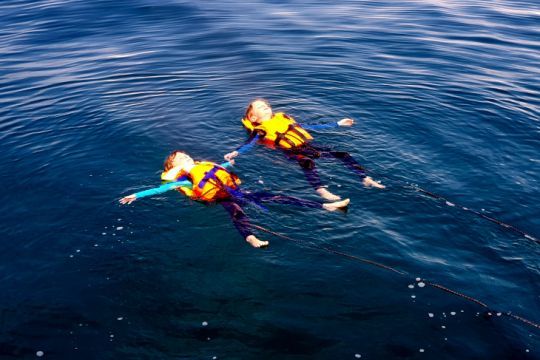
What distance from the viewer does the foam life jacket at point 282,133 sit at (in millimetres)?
12323

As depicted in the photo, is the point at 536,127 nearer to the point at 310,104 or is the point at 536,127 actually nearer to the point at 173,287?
the point at 310,104

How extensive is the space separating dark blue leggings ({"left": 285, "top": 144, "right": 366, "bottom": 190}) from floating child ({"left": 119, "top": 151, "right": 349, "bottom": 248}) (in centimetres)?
101

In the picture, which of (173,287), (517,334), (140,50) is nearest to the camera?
(517,334)

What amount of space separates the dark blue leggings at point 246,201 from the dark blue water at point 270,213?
0.78 ft

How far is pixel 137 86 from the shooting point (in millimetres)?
18391

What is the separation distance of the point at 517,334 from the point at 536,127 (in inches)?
333

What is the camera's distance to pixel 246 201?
10.4m

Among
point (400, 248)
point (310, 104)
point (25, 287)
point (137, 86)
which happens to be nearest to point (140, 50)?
point (137, 86)

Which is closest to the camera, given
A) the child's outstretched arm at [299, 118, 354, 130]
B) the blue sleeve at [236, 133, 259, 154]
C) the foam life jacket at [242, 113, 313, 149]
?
the blue sleeve at [236, 133, 259, 154]

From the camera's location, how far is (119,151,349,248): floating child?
32.9 ft

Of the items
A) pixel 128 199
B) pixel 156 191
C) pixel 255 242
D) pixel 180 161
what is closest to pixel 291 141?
pixel 180 161

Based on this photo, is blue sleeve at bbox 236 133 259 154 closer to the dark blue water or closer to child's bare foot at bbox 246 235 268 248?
the dark blue water

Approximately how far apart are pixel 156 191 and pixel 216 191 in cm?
128

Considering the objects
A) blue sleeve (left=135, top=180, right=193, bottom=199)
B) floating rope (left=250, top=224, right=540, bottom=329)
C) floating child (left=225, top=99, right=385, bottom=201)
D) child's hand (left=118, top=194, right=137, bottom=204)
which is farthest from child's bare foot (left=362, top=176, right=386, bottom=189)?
child's hand (left=118, top=194, right=137, bottom=204)
